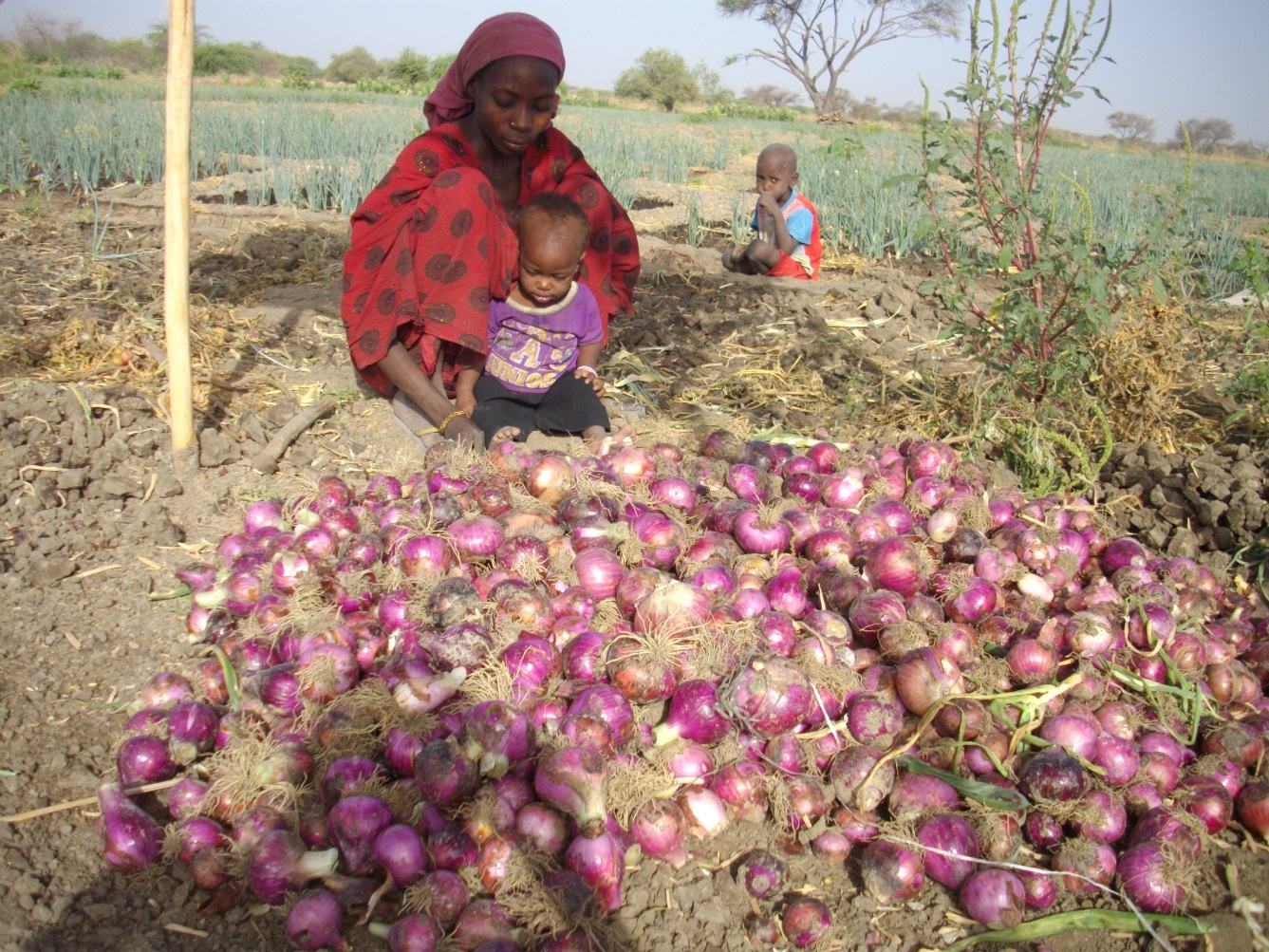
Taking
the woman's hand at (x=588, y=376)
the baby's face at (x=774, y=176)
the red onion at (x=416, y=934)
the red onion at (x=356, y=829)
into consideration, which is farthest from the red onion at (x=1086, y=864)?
the baby's face at (x=774, y=176)

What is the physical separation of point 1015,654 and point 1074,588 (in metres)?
0.47

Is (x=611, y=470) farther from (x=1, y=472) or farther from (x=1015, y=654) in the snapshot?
(x=1, y=472)

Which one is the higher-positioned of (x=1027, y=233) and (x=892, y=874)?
(x=1027, y=233)

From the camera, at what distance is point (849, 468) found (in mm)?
2422

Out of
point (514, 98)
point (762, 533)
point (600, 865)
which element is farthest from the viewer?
point (514, 98)

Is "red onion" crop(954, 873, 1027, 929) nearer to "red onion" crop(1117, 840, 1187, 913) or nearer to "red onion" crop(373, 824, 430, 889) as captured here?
"red onion" crop(1117, 840, 1187, 913)

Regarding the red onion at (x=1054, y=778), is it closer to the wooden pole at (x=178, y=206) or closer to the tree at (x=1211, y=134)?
the wooden pole at (x=178, y=206)

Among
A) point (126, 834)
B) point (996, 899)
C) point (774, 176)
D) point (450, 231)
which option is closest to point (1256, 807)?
point (996, 899)

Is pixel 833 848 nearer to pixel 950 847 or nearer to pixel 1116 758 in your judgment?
pixel 950 847

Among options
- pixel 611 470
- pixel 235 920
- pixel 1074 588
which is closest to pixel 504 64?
pixel 611 470

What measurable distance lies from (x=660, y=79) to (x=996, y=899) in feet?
171

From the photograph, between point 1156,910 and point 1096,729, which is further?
point 1096,729

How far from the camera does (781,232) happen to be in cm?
538

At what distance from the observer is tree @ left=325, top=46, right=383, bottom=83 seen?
47.6m
